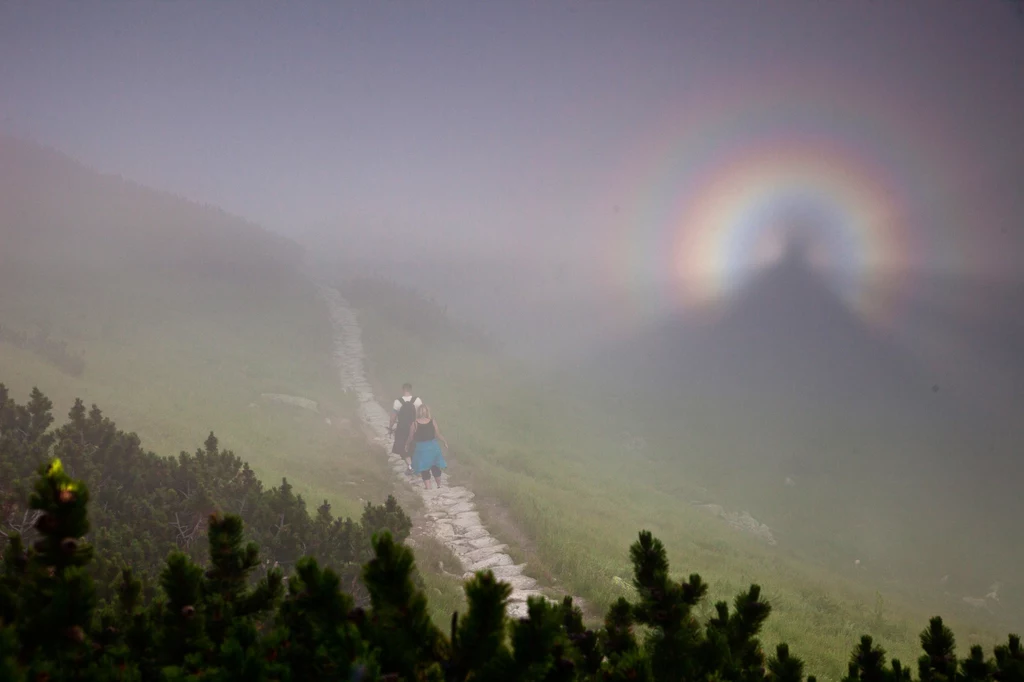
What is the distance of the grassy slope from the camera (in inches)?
416

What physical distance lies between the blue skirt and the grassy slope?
73.4 inches

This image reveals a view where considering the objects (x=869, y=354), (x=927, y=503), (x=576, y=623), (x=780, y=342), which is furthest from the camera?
(x=780, y=342)

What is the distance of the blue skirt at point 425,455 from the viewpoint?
15.8 m

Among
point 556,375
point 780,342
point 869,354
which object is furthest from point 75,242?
point 869,354

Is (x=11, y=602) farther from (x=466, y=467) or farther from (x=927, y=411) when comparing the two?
(x=927, y=411)

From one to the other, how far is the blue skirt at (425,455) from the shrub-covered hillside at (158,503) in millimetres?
8178

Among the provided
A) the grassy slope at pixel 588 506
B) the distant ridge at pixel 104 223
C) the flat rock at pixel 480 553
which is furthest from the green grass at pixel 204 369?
the distant ridge at pixel 104 223

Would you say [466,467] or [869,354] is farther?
[869,354]

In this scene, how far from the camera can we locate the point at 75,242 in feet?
136

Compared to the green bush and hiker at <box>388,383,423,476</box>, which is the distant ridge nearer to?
hiker at <box>388,383,423,476</box>

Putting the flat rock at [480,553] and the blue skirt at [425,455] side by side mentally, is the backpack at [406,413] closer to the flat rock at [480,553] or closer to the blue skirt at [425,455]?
the blue skirt at [425,455]

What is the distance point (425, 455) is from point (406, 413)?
182cm

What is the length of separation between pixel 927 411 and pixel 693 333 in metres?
20.4

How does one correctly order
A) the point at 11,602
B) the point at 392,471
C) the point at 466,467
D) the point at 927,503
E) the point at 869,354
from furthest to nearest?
the point at 869,354
the point at 927,503
the point at 466,467
the point at 392,471
the point at 11,602
